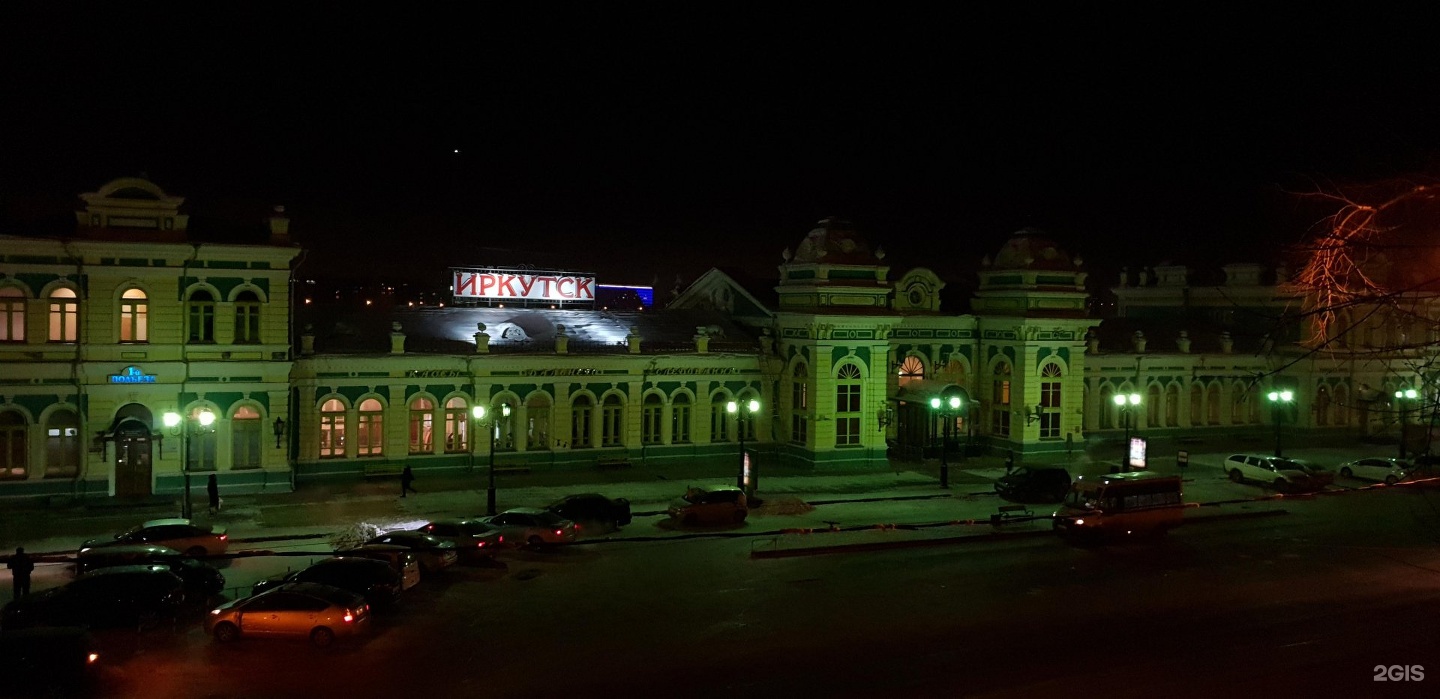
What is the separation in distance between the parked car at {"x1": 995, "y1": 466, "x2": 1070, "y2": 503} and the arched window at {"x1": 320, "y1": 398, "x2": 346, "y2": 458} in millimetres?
24430

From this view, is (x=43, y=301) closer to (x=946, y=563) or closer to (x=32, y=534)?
(x=32, y=534)

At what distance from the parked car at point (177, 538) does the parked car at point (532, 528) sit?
7088 mm

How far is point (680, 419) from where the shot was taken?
47469 mm

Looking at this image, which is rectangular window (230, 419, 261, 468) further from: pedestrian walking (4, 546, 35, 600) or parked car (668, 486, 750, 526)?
parked car (668, 486, 750, 526)

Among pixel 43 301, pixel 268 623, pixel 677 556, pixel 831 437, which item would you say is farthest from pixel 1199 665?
pixel 43 301

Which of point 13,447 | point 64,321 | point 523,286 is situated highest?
point 523,286

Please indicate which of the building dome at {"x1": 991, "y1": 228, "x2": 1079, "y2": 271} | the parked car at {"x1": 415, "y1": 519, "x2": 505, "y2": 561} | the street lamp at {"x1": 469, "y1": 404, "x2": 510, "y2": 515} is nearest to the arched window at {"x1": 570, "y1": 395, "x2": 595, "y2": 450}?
the street lamp at {"x1": 469, "y1": 404, "x2": 510, "y2": 515}

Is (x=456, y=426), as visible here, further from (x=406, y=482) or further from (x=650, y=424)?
(x=650, y=424)

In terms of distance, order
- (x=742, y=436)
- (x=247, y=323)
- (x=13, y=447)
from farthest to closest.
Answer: (x=742, y=436) → (x=247, y=323) → (x=13, y=447)

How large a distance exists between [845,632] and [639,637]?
418 centimetres

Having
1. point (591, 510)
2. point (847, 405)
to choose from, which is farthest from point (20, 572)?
point (847, 405)

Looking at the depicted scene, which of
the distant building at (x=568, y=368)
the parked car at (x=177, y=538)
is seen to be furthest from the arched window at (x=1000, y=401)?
the parked car at (x=177, y=538)

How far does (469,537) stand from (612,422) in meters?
17.0

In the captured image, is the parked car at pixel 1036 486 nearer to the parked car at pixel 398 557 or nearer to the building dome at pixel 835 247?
the building dome at pixel 835 247
